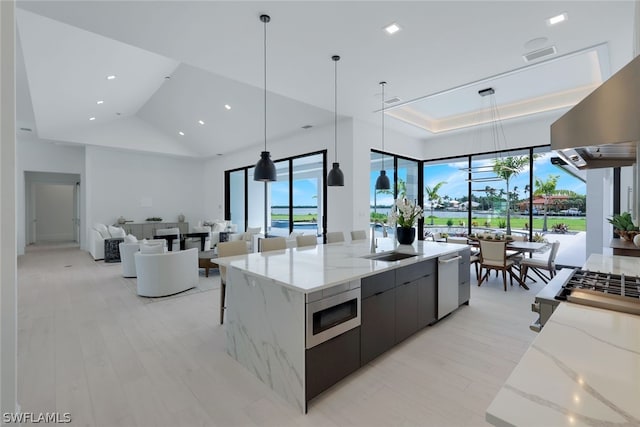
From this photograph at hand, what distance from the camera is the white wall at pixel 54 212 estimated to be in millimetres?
11453

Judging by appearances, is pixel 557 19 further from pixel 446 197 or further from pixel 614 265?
pixel 446 197

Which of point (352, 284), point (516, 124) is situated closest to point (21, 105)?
point (352, 284)

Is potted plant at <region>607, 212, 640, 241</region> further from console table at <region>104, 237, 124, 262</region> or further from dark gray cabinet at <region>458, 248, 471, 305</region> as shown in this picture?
console table at <region>104, 237, 124, 262</region>

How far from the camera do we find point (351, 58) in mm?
3576

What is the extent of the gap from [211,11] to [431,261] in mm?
3413

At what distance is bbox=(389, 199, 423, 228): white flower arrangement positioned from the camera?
12.0 ft

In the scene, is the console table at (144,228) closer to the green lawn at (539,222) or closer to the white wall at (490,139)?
the white wall at (490,139)

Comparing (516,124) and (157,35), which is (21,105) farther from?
(516,124)

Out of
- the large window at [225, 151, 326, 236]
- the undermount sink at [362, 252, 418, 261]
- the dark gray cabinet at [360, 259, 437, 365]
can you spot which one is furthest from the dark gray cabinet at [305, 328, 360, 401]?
the large window at [225, 151, 326, 236]

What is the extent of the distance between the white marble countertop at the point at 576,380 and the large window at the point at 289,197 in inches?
225

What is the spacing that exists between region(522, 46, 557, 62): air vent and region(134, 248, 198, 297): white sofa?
18.3 feet

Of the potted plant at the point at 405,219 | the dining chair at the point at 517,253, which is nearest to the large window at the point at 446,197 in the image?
the dining chair at the point at 517,253

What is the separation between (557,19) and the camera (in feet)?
9.09

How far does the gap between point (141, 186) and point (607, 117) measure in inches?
458
